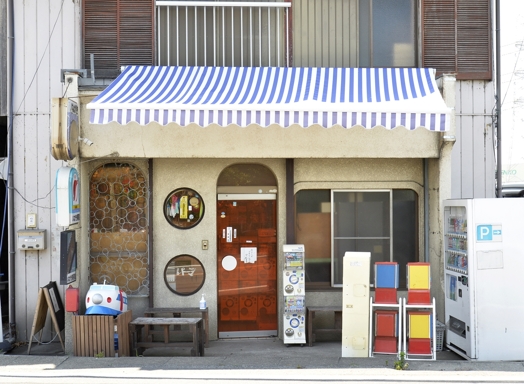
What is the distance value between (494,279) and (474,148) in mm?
2726

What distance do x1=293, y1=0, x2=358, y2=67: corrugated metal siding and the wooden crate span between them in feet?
16.9

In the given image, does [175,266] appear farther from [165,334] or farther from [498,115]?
[498,115]

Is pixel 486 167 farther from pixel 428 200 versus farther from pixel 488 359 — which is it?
pixel 488 359

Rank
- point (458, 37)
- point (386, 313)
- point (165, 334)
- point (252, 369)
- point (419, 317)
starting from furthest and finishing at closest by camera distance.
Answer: point (458, 37) → point (165, 334) → point (386, 313) → point (419, 317) → point (252, 369)

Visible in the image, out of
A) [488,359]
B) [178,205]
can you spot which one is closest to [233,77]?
[178,205]

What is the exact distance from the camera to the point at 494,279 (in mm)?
9039

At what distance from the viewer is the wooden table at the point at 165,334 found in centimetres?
945

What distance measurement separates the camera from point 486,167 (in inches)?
430

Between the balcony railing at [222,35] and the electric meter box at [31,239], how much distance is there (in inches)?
137

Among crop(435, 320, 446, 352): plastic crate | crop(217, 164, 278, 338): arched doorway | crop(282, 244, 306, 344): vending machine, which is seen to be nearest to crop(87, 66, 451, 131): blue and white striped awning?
crop(217, 164, 278, 338): arched doorway

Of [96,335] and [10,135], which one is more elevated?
[10,135]

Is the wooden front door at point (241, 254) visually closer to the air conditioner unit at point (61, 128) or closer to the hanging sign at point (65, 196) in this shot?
the hanging sign at point (65, 196)

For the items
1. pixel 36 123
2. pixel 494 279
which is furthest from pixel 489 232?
pixel 36 123

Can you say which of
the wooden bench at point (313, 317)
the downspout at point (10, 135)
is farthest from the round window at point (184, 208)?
the downspout at point (10, 135)
